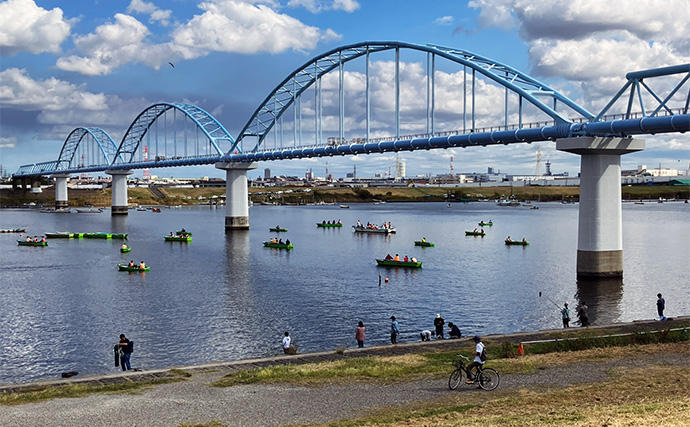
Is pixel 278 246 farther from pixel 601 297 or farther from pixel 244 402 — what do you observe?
pixel 244 402

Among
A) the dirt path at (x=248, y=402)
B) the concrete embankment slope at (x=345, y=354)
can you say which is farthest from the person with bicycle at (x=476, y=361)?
the concrete embankment slope at (x=345, y=354)

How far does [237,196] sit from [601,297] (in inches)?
3364

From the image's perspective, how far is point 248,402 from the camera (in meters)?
23.0

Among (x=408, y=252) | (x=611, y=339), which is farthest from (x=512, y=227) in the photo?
(x=611, y=339)

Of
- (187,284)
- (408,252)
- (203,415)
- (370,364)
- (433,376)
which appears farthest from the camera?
(408,252)

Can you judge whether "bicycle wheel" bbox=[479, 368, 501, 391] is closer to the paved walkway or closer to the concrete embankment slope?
the paved walkway

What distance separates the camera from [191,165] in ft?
498

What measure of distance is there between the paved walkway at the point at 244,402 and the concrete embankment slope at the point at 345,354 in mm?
608

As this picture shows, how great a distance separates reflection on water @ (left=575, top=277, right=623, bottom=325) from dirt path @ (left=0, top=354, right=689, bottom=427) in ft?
65.9

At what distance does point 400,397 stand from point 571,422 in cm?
641

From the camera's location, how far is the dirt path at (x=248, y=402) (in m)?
21.2

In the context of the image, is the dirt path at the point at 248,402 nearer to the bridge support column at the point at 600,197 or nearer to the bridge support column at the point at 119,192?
the bridge support column at the point at 600,197

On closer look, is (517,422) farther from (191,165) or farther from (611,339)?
(191,165)

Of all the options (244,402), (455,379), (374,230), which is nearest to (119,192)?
(374,230)
